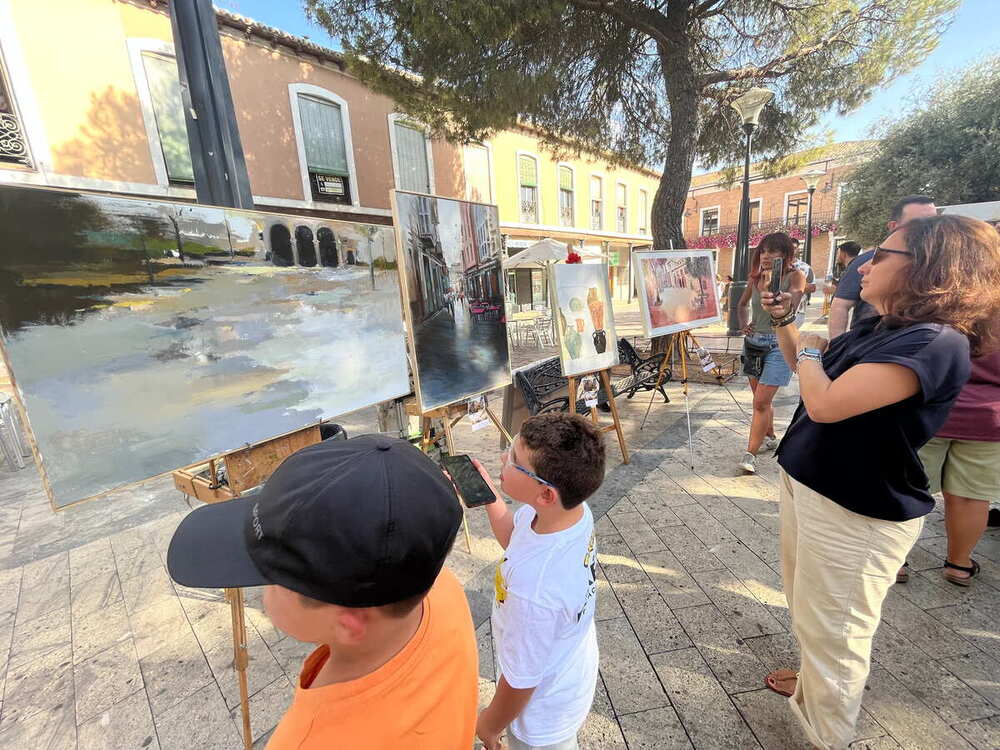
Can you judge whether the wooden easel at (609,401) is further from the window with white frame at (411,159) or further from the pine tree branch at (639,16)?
the window with white frame at (411,159)

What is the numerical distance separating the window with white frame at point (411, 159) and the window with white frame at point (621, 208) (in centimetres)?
1015

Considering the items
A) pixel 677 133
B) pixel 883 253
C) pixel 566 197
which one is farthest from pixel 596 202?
pixel 883 253

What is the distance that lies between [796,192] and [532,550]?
32.3m

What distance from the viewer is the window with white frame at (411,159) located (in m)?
11.2

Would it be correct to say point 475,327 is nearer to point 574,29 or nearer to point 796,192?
point 574,29

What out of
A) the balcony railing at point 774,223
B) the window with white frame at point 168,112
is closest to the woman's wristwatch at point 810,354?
the window with white frame at point 168,112

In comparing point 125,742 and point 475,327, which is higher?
point 475,327

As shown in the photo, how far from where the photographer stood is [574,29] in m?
6.01

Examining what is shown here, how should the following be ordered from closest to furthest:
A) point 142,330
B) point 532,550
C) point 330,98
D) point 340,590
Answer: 1. point 340,590
2. point 532,550
3. point 142,330
4. point 330,98

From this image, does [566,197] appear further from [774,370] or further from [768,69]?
[774,370]

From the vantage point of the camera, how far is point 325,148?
1000 centimetres

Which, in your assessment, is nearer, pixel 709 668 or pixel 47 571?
pixel 709 668

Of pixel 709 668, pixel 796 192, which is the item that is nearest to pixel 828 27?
pixel 709 668

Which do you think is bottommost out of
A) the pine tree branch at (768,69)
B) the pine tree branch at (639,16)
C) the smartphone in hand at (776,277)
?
the smartphone in hand at (776,277)
